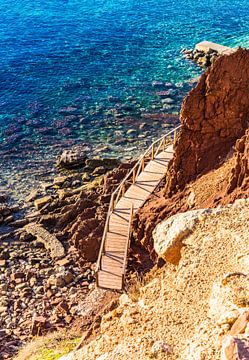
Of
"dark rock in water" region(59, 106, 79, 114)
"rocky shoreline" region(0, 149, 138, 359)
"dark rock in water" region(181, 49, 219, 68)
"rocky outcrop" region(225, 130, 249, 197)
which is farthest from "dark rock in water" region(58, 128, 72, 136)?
"rocky outcrop" region(225, 130, 249, 197)

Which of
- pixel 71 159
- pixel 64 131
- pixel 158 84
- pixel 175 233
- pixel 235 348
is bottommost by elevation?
pixel 71 159

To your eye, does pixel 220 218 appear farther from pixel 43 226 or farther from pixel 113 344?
pixel 43 226

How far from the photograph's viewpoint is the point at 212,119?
26.2 metres

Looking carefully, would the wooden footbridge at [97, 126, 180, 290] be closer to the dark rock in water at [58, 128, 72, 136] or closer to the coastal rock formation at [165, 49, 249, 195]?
the coastal rock formation at [165, 49, 249, 195]

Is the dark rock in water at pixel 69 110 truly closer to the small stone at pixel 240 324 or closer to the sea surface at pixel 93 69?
the sea surface at pixel 93 69

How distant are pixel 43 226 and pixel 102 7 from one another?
5863cm

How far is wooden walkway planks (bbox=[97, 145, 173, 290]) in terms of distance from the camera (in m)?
24.2

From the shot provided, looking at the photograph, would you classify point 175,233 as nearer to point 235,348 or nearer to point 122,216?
point 235,348

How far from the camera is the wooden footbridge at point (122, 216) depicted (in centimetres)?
2434

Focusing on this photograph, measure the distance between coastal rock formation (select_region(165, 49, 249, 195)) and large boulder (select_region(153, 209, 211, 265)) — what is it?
7348 millimetres

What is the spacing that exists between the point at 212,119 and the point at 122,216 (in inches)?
257

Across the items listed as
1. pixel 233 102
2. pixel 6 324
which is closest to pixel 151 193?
pixel 233 102

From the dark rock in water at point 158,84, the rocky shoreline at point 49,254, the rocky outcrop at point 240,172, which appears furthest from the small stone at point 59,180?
the dark rock in water at point 158,84

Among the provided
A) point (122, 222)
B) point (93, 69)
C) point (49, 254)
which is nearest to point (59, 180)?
point (49, 254)
